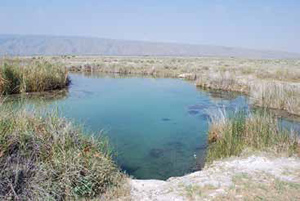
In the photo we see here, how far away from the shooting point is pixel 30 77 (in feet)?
53.7

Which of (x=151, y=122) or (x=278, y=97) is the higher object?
(x=278, y=97)

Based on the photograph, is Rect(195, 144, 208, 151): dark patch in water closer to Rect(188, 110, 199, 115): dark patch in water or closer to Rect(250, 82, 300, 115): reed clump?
Rect(188, 110, 199, 115): dark patch in water

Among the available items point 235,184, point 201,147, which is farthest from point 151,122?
point 235,184

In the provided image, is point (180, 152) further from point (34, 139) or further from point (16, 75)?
point (16, 75)

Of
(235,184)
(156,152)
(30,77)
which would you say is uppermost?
(30,77)

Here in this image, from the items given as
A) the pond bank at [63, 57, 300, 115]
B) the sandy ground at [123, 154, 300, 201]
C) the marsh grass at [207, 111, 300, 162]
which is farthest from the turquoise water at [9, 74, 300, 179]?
the sandy ground at [123, 154, 300, 201]

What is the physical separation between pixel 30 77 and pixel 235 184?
14286mm

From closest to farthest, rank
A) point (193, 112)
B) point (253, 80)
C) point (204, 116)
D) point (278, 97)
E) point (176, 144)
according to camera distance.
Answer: point (176, 144), point (204, 116), point (193, 112), point (278, 97), point (253, 80)

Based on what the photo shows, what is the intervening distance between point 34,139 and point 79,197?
1291 millimetres

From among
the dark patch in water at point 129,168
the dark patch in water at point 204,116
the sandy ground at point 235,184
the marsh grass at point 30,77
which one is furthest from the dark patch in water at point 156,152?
the marsh grass at point 30,77

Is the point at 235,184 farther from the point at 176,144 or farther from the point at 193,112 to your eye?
the point at 193,112

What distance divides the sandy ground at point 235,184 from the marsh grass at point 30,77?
35.7 ft

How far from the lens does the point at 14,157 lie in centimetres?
455

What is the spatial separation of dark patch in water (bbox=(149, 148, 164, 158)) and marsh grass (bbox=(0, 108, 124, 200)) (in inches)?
115
